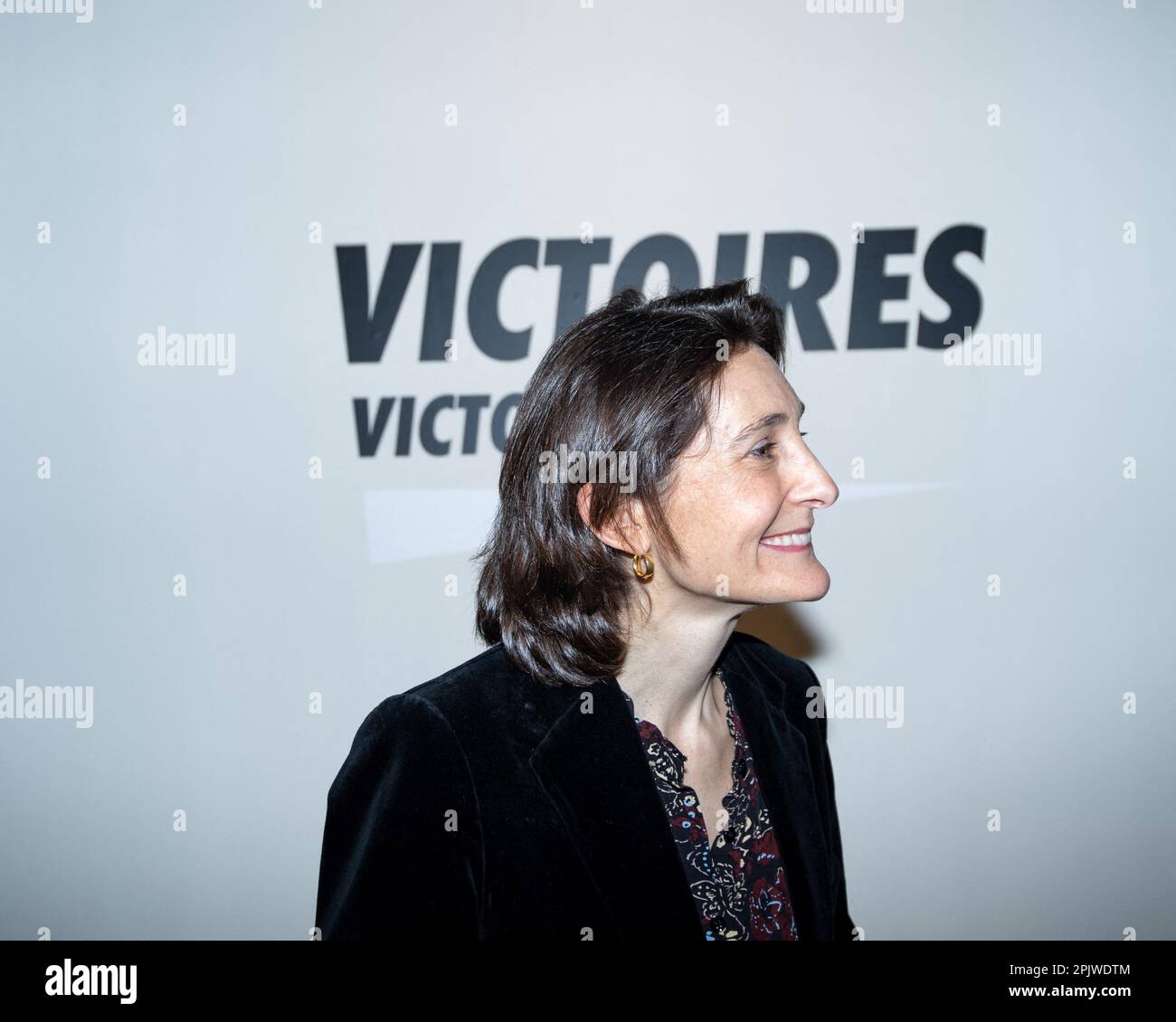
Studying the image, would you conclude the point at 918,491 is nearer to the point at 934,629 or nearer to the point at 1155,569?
the point at 934,629

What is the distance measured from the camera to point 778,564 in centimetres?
164

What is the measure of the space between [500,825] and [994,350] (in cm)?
217

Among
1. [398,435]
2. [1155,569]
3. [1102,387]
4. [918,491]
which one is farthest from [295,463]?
[1155,569]

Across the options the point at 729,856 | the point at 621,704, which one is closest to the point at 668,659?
the point at 621,704

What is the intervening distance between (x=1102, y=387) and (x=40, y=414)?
3311mm

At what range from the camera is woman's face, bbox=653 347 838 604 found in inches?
63.2

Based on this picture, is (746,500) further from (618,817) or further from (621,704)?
(618,817)

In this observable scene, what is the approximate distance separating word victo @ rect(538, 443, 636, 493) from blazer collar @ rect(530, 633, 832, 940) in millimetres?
366

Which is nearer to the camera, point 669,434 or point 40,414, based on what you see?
point 669,434

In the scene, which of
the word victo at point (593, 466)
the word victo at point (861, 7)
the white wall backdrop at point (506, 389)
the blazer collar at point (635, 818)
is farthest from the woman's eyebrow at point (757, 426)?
the word victo at point (861, 7)

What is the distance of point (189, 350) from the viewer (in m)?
2.82

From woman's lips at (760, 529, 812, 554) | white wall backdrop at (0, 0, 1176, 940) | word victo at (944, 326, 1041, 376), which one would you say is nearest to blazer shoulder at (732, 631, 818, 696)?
woman's lips at (760, 529, 812, 554)
